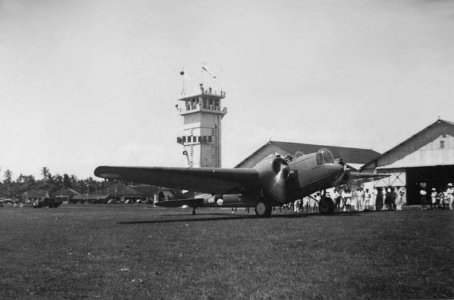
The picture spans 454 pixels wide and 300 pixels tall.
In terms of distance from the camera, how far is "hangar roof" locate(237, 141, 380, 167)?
50.8m

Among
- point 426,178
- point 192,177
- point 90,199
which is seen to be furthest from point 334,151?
point 90,199

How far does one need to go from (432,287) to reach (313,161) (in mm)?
15242

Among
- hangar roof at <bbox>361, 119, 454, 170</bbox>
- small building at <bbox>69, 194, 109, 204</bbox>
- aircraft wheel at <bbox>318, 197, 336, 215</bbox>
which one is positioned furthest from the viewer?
small building at <bbox>69, 194, 109, 204</bbox>

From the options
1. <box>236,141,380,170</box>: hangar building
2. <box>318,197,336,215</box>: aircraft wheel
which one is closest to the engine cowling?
<box>318,197,336,215</box>: aircraft wheel

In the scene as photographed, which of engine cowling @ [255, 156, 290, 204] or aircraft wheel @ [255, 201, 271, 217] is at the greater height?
engine cowling @ [255, 156, 290, 204]

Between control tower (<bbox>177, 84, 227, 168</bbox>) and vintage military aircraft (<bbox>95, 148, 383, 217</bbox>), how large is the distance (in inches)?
1515

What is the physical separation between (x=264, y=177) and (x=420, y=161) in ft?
61.4

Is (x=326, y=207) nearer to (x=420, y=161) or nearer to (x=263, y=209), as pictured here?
(x=263, y=209)

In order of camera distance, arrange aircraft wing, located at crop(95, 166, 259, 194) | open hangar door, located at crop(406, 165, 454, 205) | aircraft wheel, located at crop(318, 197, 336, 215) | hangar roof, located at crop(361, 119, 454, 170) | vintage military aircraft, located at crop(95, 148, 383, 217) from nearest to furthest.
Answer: aircraft wing, located at crop(95, 166, 259, 194), vintage military aircraft, located at crop(95, 148, 383, 217), aircraft wheel, located at crop(318, 197, 336, 215), hangar roof, located at crop(361, 119, 454, 170), open hangar door, located at crop(406, 165, 454, 205)

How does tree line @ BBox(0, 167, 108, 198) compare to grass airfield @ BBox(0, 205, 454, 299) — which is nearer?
grass airfield @ BBox(0, 205, 454, 299)

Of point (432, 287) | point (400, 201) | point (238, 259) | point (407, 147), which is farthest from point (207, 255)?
point (407, 147)

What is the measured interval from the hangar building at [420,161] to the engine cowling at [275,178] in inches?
705

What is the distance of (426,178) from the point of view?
39594mm

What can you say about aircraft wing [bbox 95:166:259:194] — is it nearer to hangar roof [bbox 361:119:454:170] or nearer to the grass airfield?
the grass airfield
